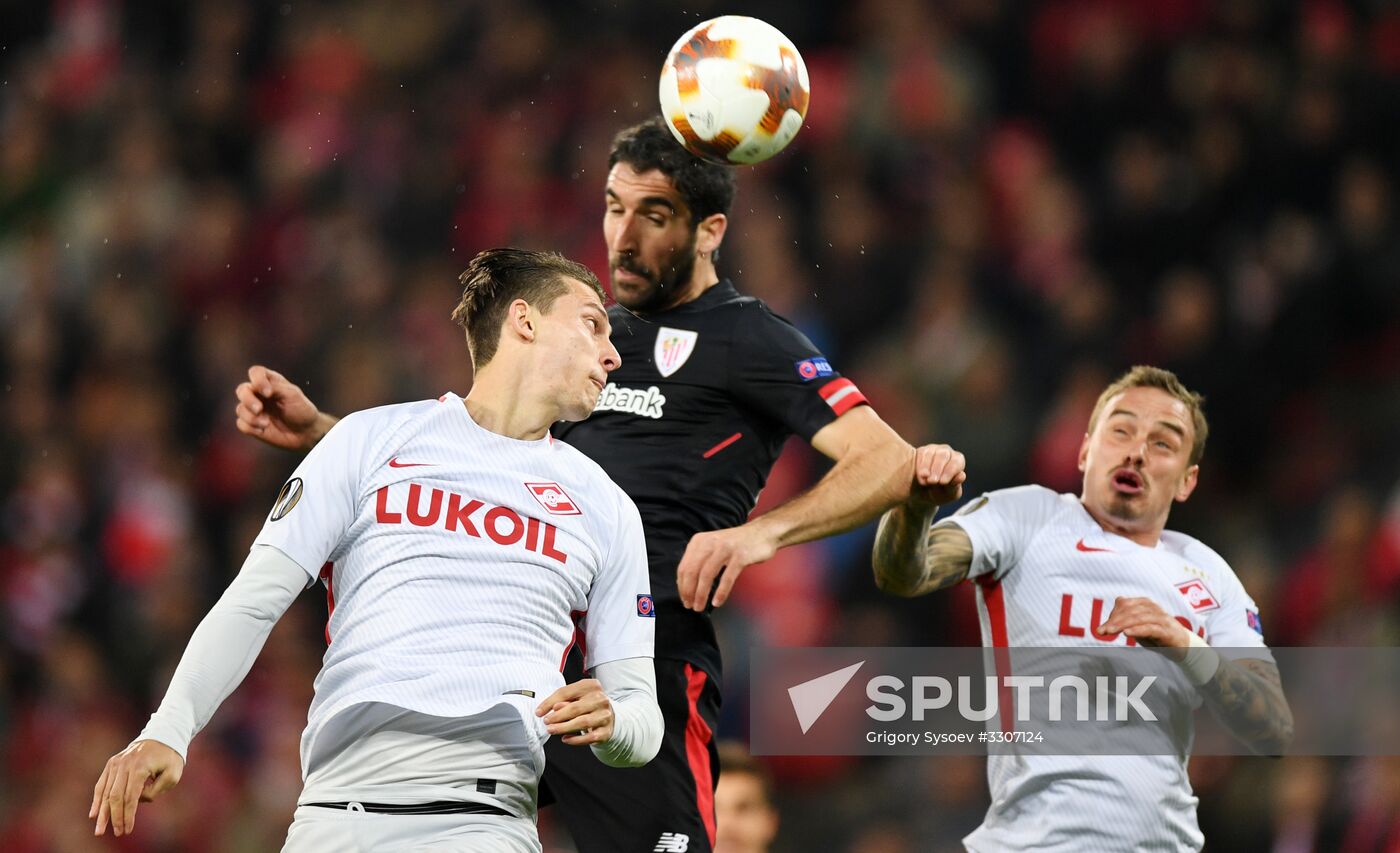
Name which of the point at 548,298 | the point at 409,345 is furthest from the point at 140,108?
the point at 548,298

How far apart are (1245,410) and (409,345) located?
485 centimetres

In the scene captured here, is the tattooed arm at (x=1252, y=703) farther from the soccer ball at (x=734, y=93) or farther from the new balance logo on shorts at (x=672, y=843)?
the soccer ball at (x=734, y=93)

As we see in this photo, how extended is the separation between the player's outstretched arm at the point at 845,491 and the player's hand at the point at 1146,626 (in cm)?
54

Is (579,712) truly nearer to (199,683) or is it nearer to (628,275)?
(199,683)

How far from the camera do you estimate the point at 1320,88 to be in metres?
9.07

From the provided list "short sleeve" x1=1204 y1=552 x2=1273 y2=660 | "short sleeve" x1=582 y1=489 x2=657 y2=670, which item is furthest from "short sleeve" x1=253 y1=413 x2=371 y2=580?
"short sleeve" x1=1204 y1=552 x2=1273 y2=660

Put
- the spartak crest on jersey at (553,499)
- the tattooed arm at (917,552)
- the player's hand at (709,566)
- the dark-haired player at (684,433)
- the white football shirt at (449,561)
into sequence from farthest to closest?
the tattooed arm at (917,552)
the dark-haired player at (684,433)
the player's hand at (709,566)
the spartak crest on jersey at (553,499)
the white football shirt at (449,561)

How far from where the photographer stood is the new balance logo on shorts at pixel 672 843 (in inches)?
170

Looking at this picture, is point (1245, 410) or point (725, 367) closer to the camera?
point (725, 367)

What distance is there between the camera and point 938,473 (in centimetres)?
433

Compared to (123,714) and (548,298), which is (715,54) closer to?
(548,298)

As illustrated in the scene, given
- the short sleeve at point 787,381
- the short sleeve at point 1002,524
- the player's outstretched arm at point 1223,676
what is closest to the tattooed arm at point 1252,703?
the player's outstretched arm at point 1223,676

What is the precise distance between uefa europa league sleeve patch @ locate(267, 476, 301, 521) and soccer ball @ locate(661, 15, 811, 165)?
1.77m

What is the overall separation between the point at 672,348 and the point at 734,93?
0.76m
